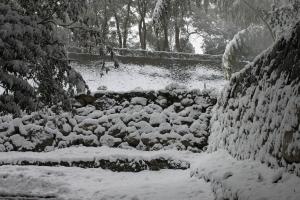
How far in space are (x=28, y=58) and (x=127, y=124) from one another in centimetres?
321

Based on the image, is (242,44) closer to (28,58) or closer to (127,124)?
(127,124)

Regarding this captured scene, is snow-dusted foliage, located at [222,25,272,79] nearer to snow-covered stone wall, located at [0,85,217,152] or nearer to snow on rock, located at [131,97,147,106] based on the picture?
snow-covered stone wall, located at [0,85,217,152]

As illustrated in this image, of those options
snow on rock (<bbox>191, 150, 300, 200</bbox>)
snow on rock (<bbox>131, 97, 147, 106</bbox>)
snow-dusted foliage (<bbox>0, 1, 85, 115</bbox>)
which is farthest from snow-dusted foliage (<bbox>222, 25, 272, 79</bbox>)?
snow-dusted foliage (<bbox>0, 1, 85, 115</bbox>)

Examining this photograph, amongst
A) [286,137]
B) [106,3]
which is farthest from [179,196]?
[106,3]

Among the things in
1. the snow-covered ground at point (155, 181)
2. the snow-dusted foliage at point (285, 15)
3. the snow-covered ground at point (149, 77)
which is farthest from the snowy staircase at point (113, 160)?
the snow-covered ground at point (149, 77)

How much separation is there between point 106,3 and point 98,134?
1621cm

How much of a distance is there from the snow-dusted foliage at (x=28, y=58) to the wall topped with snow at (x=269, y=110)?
1909 mm

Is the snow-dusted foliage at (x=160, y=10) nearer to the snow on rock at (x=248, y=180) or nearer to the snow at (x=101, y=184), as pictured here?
the snow at (x=101, y=184)

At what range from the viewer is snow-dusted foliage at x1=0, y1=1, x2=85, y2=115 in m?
3.52

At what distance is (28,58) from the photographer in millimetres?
3758

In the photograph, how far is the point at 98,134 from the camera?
6688 mm

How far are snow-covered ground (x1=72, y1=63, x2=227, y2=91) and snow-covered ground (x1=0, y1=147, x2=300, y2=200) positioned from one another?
9.43 metres

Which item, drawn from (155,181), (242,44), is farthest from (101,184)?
(242,44)

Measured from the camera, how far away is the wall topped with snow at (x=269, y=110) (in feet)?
9.12
